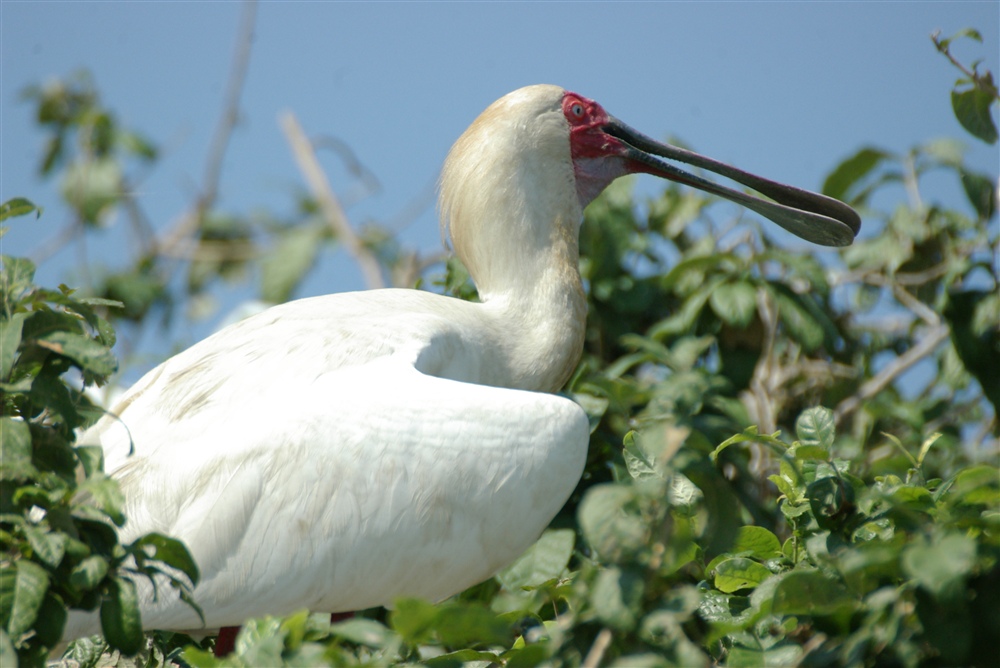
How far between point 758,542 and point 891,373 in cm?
278

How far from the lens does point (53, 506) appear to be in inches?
89.7

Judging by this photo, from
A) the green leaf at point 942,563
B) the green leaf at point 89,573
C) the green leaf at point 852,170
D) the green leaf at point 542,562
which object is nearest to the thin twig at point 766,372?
the green leaf at point 852,170

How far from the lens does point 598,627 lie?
2133 millimetres

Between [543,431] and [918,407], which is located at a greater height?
[543,431]

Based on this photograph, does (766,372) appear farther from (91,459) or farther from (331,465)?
(91,459)

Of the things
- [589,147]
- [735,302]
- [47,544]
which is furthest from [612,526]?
[735,302]

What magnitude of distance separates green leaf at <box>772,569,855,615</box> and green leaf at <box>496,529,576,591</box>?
154 centimetres

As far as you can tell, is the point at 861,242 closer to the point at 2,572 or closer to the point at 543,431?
the point at 543,431

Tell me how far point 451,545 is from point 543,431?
41cm

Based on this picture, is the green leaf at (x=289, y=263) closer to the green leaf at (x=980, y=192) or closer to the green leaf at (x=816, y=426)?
the green leaf at (x=980, y=192)

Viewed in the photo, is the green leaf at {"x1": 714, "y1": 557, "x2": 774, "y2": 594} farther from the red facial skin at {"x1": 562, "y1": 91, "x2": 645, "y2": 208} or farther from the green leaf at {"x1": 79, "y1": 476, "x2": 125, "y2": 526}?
the red facial skin at {"x1": 562, "y1": 91, "x2": 645, "y2": 208}

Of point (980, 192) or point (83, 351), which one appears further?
point (980, 192)

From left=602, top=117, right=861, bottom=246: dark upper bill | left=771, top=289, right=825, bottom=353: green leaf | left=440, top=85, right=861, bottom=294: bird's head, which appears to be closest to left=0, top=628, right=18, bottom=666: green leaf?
left=440, top=85, right=861, bottom=294: bird's head

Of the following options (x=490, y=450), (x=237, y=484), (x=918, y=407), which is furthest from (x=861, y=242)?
(x=237, y=484)
